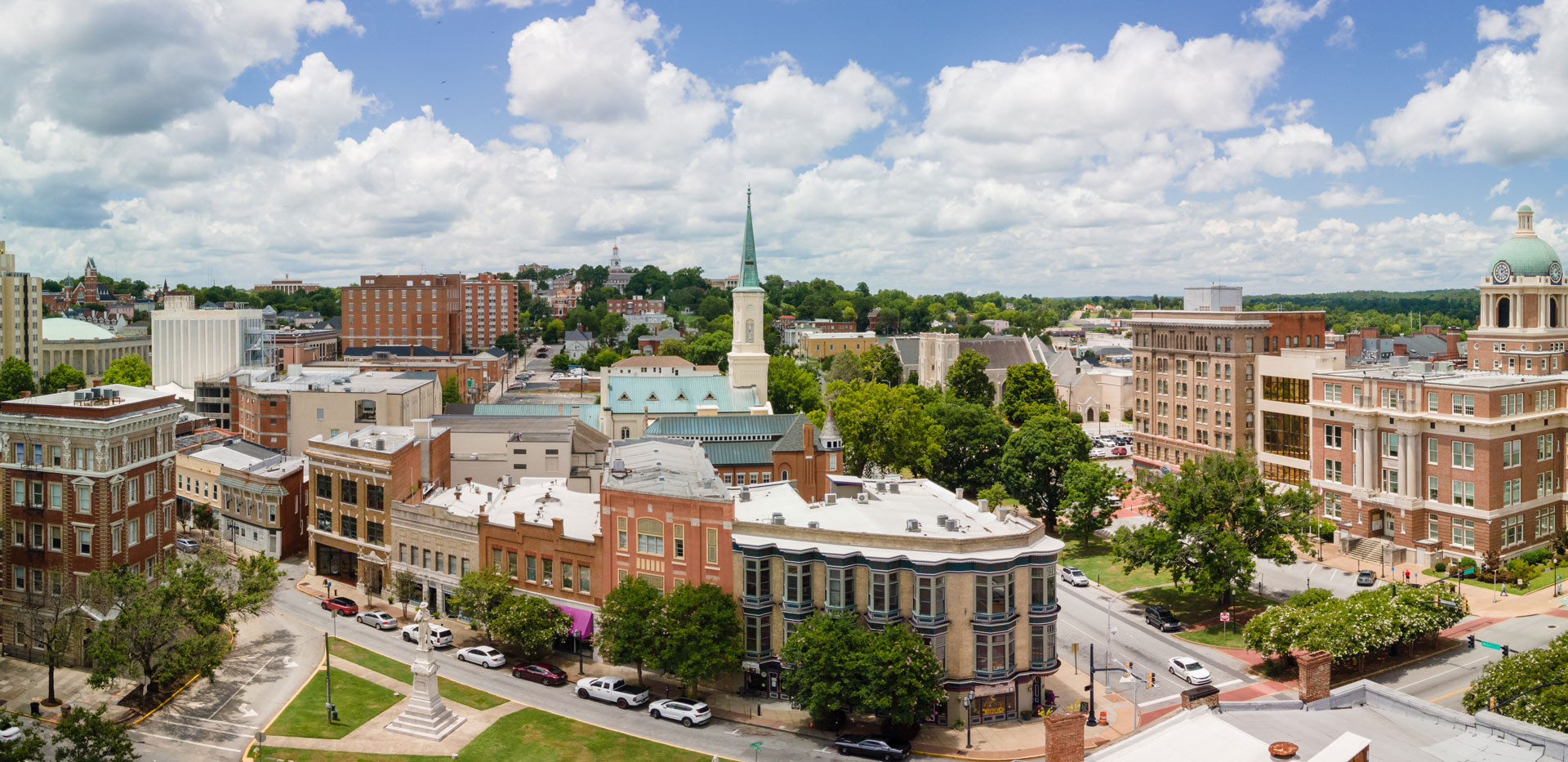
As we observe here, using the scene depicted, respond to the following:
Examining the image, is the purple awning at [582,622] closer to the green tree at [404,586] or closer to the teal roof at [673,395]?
the green tree at [404,586]

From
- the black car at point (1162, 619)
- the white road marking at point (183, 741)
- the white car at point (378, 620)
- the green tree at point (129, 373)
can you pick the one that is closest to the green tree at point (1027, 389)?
the black car at point (1162, 619)

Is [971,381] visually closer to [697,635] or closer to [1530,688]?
[697,635]

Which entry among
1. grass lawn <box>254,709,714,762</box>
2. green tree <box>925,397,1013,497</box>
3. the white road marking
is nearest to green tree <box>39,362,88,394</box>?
the white road marking

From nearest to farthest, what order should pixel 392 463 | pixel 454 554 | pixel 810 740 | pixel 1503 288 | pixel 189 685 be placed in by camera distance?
1. pixel 810 740
2. pixel 189 685
3. pixel 454 554
4. pixel 392 463
5. pixel 1503 288

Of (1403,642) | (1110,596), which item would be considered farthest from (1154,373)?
(1403,642)

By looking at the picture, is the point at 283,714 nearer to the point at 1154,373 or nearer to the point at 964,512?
the point at 964,512

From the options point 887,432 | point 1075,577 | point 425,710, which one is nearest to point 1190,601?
point 1075,577
